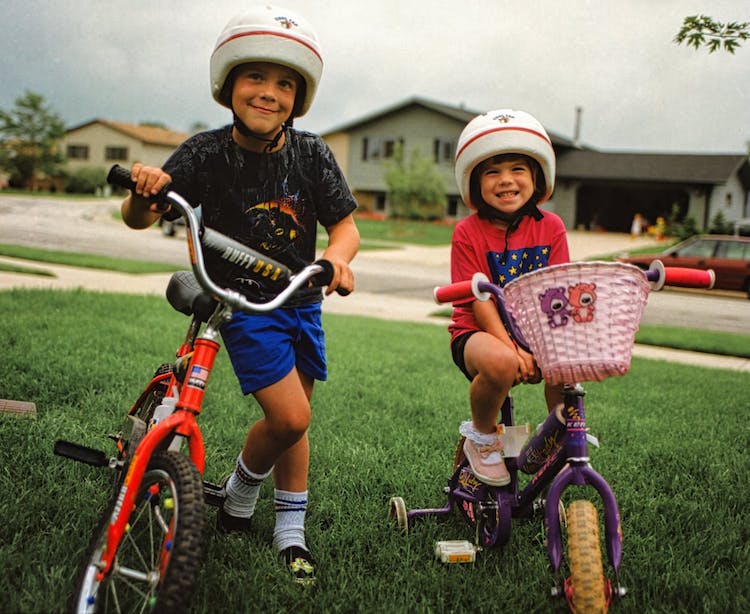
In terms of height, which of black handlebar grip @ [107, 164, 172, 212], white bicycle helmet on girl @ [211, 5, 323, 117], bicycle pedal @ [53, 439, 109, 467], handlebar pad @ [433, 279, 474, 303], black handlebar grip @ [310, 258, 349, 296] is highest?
white bicycle helmet on girl @ [211, 5, 323, 117]

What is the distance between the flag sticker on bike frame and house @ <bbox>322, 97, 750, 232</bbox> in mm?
39040

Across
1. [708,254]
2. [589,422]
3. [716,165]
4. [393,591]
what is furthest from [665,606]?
[716,165]

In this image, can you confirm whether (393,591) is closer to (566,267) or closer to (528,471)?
(528,471)

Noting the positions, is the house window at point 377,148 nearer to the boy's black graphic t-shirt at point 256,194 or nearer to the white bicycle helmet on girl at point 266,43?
the boy's black graphic t-shirt at point 256,194

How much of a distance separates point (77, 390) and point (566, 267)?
Result: 11.8ft

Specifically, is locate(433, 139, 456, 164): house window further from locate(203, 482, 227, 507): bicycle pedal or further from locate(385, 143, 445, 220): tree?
locate(203, 482, 227, 507): bicycle pedal

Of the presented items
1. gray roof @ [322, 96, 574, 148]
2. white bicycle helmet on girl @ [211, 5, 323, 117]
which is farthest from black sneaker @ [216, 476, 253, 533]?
gray roof @ [322, 96, 574, 148]

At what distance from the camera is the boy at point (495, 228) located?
291 centimetres

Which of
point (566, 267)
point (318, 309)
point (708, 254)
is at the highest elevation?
point (566, 267)

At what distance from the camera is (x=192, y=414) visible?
230cm

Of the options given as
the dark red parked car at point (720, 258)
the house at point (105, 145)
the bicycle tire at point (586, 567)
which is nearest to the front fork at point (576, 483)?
the bicycle tire at point (586, 567)

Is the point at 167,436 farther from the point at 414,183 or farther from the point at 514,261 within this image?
the point at 414,183

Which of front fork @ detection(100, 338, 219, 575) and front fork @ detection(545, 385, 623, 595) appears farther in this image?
front fork @ detection(545, 385, 623, 595)

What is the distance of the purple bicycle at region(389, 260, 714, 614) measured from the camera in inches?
88.3
